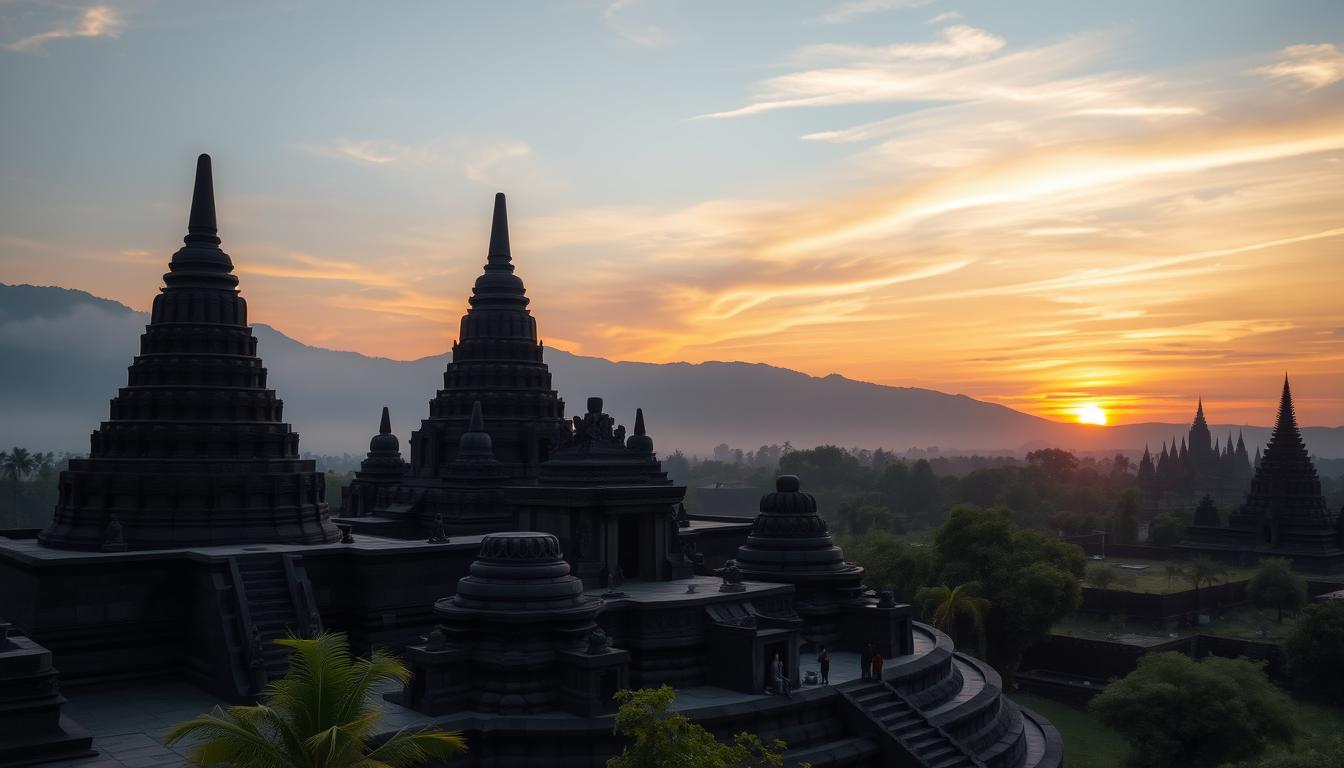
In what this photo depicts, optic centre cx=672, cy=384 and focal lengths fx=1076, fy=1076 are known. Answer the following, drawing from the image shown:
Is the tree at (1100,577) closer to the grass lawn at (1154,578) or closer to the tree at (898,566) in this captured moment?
the grass lawn at (1154,578)

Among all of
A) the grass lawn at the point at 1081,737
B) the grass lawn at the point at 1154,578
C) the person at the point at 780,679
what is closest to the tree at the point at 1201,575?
the grass lawn at the point at 1154,578

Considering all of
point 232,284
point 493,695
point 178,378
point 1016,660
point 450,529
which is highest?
point 232,284

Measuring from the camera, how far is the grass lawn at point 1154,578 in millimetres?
78188

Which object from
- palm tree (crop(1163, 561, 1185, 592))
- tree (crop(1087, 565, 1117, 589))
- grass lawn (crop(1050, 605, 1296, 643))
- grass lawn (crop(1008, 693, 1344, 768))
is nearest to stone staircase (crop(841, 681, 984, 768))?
grass lawn (crop(1008, 693, 1344, 768))

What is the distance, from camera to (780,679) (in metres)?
31.6

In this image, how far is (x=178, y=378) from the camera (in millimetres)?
40844

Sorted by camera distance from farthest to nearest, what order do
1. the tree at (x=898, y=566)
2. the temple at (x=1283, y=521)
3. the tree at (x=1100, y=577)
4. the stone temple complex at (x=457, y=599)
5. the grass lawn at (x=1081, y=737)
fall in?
the temple at (x=1283, y=521) < the tree at (x=1100, y=577) < the tree at (x=898, y=566) < the grass lawn at (x=1081, y=737) < the stone temple complex at (x=457, y=599)

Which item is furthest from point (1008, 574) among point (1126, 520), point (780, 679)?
point (1126, 520)

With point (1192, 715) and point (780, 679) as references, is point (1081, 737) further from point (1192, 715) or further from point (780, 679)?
point (780, 679)

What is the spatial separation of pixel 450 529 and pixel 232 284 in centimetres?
1585

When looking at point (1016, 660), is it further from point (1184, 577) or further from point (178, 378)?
point (178, 378)

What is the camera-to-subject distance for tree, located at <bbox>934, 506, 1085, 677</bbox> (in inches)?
2212

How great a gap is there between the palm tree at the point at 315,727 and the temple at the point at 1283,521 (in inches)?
3391

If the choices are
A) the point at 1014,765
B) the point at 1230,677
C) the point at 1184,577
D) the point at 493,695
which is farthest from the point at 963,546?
the point at 493,695
